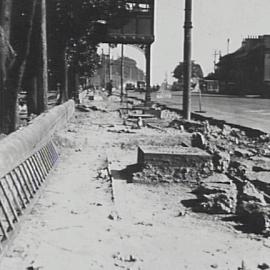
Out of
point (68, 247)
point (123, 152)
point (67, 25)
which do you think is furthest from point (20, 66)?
point (67, 25)

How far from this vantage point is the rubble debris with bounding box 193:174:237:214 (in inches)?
290

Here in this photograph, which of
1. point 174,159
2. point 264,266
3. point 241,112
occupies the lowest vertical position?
point 241,112

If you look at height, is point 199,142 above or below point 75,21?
below

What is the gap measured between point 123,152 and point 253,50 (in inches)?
2988

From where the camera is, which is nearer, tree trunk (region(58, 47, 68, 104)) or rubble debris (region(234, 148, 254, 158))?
rubble debris (region(234, 148, 254, 158))

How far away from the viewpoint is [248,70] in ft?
286

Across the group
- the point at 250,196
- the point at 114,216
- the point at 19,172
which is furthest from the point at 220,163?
the point at 19,172

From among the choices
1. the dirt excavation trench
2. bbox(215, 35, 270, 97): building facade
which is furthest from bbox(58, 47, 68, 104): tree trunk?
bbox(215, 35, 270, 97): building facade

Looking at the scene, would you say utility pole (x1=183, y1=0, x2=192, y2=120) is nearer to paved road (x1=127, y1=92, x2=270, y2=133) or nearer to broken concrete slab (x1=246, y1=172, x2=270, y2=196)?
paved road (x1=127, y1=92, x2=270, y2=133)

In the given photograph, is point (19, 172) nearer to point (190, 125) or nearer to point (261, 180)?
point (261, 180)

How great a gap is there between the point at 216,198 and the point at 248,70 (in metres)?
81.8

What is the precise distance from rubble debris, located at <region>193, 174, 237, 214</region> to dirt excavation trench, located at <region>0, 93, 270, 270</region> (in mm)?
14

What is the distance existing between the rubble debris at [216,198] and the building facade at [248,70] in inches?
2432

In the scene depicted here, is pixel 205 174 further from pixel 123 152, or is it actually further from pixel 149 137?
pixel 149 137
